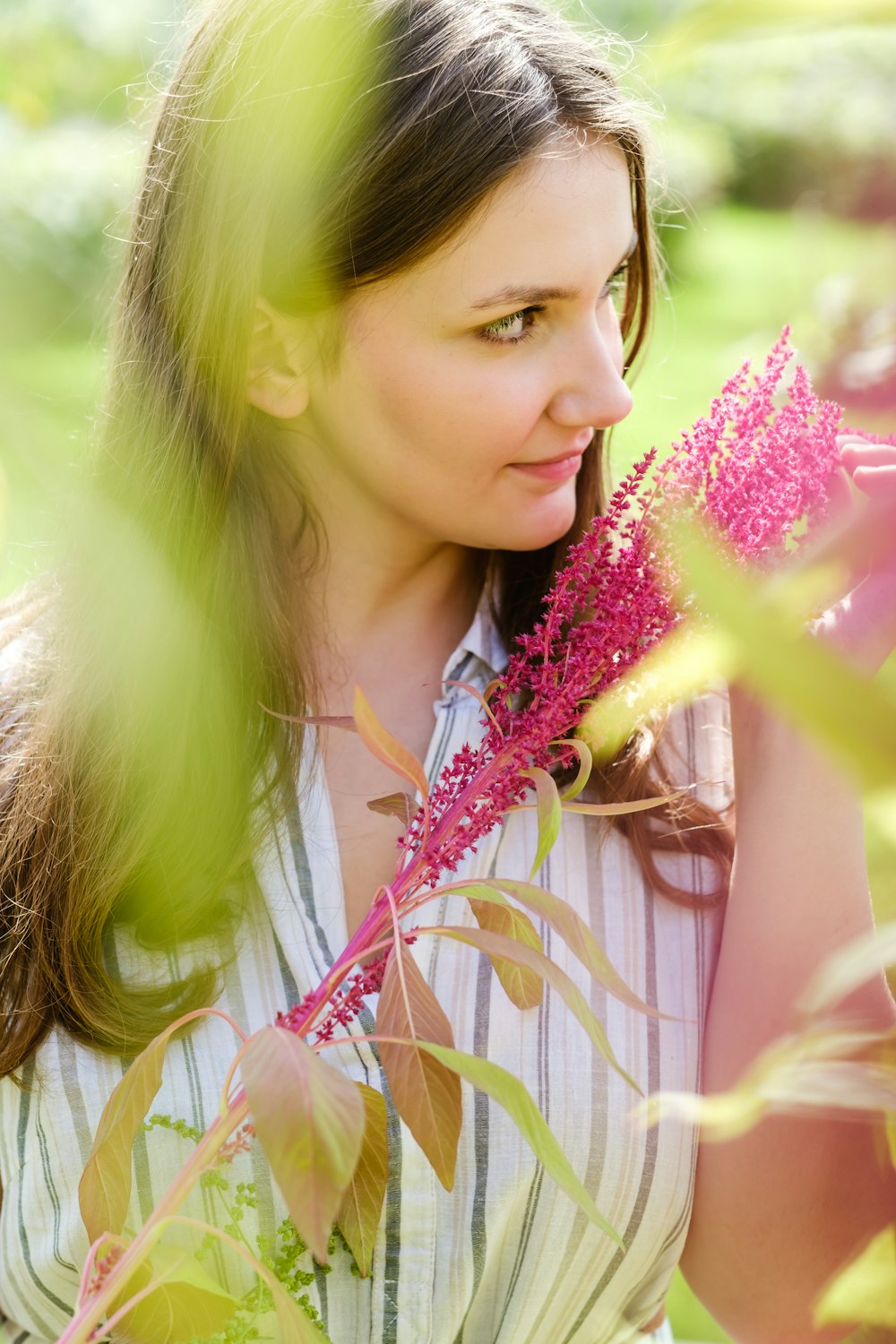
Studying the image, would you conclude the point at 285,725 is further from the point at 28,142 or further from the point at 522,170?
the point at 28,142

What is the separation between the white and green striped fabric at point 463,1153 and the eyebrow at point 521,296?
0.49 meters

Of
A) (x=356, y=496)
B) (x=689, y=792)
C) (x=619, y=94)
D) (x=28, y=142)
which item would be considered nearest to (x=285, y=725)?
(x=356, y=496)

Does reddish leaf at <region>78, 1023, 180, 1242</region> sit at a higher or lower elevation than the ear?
lower

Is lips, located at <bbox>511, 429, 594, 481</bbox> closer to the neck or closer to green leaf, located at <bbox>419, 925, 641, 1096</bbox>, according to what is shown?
the neck

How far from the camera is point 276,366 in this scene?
1217 mm

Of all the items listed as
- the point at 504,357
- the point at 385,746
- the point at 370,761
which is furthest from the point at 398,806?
the point at 370,761

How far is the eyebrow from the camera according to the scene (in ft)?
3.39

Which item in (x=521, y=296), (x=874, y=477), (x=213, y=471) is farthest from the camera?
(x=213, y=471)

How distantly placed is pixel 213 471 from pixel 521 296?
1.23ft

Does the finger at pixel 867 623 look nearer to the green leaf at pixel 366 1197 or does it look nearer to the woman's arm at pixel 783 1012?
the woman's arm at pixel 783 1012

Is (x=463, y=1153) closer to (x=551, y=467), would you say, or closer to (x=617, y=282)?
(x=551, y=467)

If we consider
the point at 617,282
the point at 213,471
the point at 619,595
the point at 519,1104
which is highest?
the point at 617,282

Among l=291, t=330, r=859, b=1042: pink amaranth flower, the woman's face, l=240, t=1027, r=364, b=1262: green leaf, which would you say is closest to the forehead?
the woman's face

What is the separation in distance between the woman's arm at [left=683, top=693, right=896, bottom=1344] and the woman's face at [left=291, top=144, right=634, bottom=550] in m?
0.28
